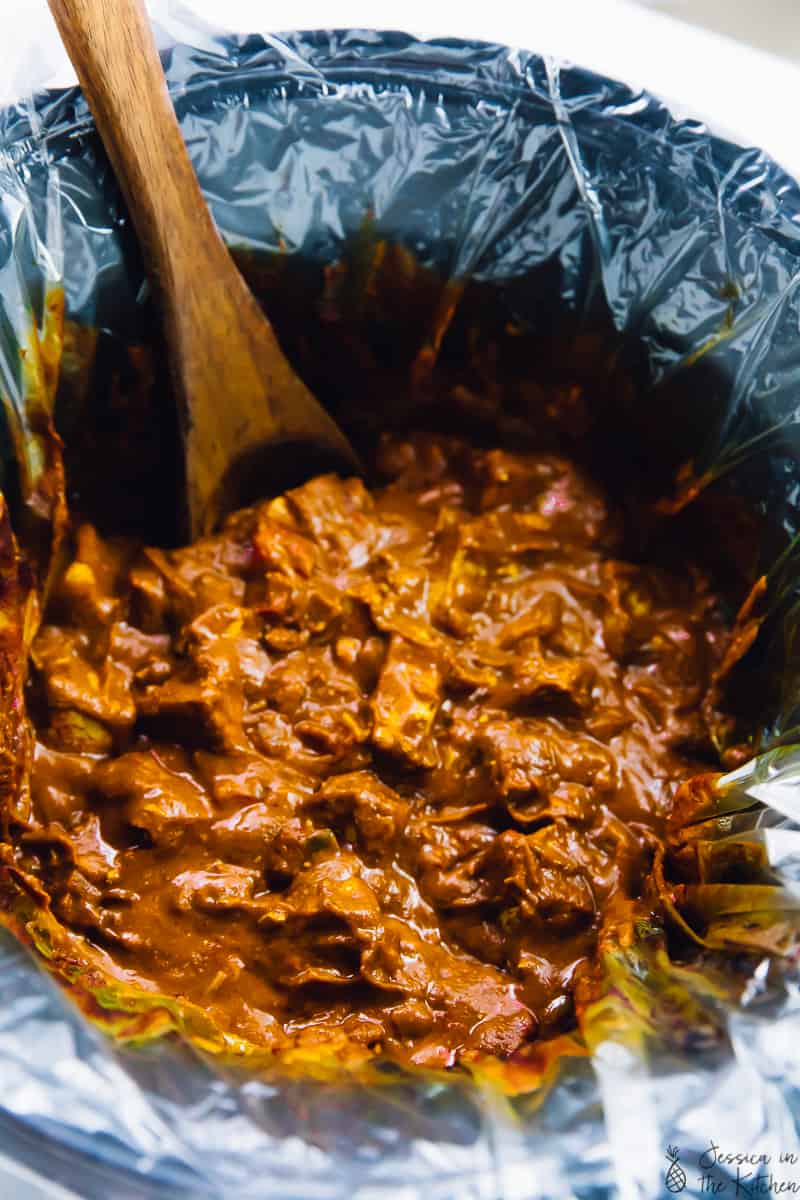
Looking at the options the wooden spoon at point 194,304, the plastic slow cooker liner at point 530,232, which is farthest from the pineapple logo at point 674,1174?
the wooden spoon at point 194,304

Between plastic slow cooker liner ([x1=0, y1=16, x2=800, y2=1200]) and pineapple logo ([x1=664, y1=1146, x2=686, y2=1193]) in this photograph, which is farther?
plastic slow cooker liner ([x1=0, y1=16, x2=800, y2=1200])

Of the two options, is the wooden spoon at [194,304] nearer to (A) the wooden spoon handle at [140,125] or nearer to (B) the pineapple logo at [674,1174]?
(A) the wooden spoon handle at [140,125]

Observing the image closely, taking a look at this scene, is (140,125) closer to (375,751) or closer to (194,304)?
(194,304)

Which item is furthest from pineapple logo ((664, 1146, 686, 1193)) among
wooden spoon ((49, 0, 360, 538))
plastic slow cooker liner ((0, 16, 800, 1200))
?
wooden spoon ((49, 0, 360, 538))

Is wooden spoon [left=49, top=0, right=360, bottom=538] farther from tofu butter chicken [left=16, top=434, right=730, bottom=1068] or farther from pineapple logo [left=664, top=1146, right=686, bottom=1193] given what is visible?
pineapple logo [left=664, top=1146, right=686, bottom=1193]

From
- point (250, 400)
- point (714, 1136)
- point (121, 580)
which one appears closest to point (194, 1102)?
point (714, 1136)

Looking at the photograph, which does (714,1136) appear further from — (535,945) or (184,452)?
(184,452)

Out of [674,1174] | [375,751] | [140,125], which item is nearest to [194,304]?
[140,125]
